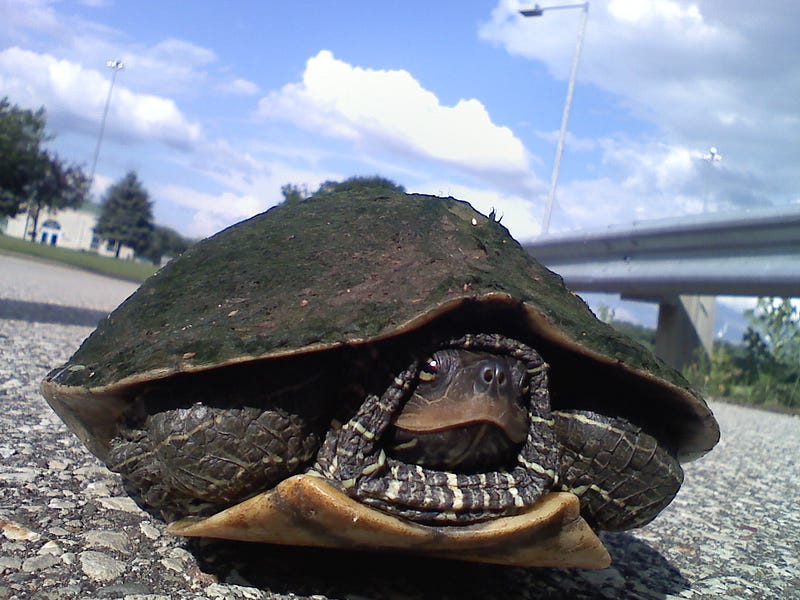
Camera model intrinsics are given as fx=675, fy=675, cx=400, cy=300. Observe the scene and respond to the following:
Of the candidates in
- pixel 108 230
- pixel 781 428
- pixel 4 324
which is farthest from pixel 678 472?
pixel 108 230

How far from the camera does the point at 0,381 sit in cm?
340

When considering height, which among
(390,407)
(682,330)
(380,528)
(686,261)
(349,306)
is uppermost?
(686,261)

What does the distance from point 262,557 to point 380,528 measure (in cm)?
47

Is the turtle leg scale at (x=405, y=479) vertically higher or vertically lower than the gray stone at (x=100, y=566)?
higher

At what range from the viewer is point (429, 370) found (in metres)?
1.47

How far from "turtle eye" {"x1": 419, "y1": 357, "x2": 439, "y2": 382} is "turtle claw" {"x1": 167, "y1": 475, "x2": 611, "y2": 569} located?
0.97 feet

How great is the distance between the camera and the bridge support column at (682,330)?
25.6ft

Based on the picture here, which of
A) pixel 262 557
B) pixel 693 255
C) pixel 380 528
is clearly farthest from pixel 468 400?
pixel 693 255

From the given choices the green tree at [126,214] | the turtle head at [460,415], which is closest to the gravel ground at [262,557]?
the turtle head at [460,415]

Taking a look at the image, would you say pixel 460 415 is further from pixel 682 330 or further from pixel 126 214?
pixel 126 214

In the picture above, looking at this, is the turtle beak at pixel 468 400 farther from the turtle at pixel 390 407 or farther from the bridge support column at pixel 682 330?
the bridge support column at pixel 682 330

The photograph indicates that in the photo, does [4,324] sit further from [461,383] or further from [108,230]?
[108,230]

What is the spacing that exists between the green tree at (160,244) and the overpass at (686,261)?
5572 centimetres

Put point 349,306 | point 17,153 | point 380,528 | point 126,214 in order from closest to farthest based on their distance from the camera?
point 380,528, point 349,306, point 17,153, point 126,214
